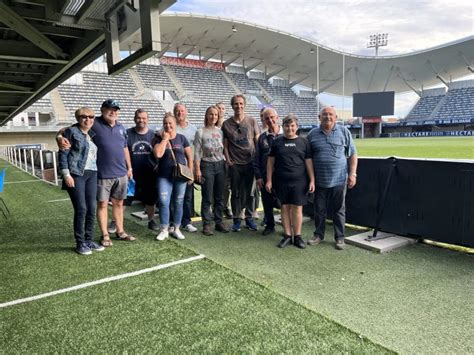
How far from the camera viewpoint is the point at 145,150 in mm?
5027

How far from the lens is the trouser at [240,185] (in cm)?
503

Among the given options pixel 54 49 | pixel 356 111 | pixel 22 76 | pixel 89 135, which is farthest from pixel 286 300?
pixel 356 111

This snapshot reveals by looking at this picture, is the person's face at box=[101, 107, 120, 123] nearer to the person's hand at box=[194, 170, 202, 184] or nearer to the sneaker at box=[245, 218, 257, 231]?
the person's hand at box=[194, 170, 202, 184]

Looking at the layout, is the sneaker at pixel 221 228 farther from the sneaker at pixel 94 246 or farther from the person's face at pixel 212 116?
the sneaker at pixel 94 246

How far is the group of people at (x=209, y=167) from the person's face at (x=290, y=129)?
1cm

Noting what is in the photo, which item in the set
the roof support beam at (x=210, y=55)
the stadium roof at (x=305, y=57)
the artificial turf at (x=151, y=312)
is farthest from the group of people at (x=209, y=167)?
the roof support beam at (x=210, y=55)

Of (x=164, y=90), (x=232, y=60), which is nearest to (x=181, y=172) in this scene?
(x=164, y=90)

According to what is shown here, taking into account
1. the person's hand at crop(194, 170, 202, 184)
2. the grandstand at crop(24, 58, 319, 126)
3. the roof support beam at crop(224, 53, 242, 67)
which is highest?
the roof support beam at crop(224, 53, 242, 67)

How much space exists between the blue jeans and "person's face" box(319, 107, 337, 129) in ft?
6.27

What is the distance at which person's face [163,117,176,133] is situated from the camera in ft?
15.1

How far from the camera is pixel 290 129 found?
14.0ft

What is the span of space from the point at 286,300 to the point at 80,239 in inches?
100.0

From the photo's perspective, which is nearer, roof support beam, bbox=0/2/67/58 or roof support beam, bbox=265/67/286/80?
roof support beam, bbox=0/2/67/58

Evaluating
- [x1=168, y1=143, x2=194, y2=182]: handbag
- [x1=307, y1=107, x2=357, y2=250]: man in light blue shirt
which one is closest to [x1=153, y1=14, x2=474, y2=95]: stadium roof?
[x1=168, y1=143, x2=194, y2=182]: handbag
